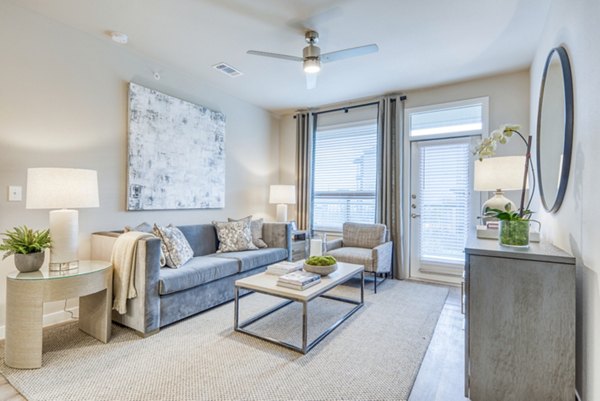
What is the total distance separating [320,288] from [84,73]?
2.96 metres

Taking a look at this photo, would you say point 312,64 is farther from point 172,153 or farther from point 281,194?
point 281,194

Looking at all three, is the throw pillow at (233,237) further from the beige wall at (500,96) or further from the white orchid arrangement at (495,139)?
the beige wall at (500,96)

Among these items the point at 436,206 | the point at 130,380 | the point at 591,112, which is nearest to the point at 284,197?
the point at 436,206

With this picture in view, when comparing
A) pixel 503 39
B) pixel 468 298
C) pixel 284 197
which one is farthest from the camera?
pixel 284 197

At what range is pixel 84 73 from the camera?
2.86m

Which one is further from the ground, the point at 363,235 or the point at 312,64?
the point at 312,64

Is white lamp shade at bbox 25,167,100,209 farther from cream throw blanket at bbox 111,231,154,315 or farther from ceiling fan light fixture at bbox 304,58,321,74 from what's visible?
→ ceiling fan light fixture at bbox 304,58,321,74

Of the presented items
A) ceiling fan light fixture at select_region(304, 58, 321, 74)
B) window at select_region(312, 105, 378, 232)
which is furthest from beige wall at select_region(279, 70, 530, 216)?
ceiling fan light fixture at select_region(304, 58, 321, 74)

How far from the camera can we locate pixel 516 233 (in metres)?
1.76

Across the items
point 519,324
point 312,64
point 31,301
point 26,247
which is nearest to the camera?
point 519,324

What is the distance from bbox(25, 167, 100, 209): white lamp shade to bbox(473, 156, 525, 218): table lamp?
10.1ft

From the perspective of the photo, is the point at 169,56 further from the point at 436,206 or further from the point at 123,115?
the point at 436,206

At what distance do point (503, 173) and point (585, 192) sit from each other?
2.52 ft

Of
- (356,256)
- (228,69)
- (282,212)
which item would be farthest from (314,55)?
(282,212)
